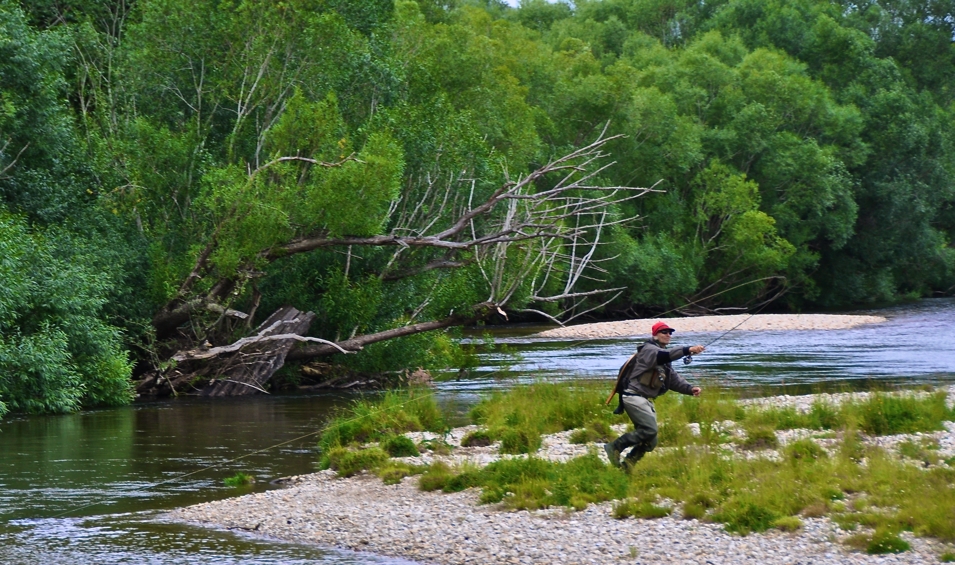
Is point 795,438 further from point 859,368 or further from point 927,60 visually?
point 927,60

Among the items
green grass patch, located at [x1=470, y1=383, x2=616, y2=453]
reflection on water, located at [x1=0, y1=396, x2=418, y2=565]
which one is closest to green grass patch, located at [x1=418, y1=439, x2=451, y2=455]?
green grass patch, located at [x1=470, y1=383, x2=616, y2=453]

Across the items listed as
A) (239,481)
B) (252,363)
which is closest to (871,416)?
(239,481)

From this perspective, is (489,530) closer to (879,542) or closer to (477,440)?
(879,542)

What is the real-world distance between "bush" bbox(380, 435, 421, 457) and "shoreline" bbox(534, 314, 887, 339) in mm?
27521

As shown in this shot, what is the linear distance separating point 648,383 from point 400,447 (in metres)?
4.21

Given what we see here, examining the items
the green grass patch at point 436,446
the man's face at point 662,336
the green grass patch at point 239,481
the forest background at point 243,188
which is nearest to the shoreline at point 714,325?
the forest background at point 243,188

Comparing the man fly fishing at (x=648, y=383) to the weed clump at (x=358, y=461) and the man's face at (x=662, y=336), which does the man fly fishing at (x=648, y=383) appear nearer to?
the man's face at (x=662, y=336)

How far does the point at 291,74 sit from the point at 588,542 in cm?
2056

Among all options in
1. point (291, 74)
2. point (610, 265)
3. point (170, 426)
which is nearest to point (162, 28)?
point (291, 74)

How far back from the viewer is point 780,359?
30.4 m

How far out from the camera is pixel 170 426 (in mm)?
18922

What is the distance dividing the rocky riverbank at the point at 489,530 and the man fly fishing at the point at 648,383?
0.86 meters

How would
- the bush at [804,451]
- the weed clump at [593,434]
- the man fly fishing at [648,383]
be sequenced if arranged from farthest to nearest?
the weed clump at [593,434] < the bush at [804,451] < the man fly fishing at [648,383]

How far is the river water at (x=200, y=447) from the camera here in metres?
10.2
